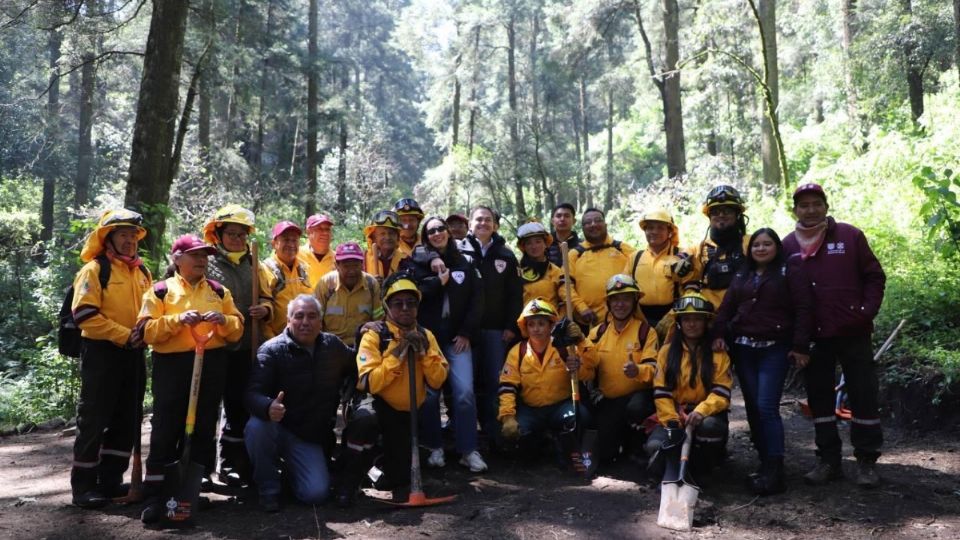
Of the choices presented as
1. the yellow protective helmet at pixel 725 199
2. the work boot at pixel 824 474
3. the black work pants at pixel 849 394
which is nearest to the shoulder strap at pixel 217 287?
the yellow protective helmet at pixel 725 199

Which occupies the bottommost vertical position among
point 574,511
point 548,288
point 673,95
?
point 574,511

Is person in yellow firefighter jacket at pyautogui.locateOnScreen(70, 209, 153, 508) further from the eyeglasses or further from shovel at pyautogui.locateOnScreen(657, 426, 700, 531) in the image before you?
shovel at pyautogui.locateOnScreen(657, 426, 700, 531)

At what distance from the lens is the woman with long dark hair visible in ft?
21.1

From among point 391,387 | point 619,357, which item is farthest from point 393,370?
point 619,357

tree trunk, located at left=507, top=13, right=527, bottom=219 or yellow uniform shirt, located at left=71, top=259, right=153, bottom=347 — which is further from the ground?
tree trunk, located at left=507, top=13, right=527, bottom=219

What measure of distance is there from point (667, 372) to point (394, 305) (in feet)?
7.83

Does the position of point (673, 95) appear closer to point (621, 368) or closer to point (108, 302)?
point (621, 368)

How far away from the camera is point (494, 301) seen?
22.9 ft

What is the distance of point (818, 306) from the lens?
18.4ft

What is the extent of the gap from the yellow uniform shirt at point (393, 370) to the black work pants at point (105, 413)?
1803 mm

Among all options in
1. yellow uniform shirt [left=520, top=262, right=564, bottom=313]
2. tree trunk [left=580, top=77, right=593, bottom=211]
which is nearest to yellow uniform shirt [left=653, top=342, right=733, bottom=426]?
yellow uniform shirt [left=520, top=262, right=564, bottom=313]

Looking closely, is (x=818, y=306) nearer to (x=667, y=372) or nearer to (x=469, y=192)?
(x=667, y=372)

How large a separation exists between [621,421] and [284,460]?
118 inches

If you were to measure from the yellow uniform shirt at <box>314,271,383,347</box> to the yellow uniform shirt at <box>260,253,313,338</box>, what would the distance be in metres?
0.21
